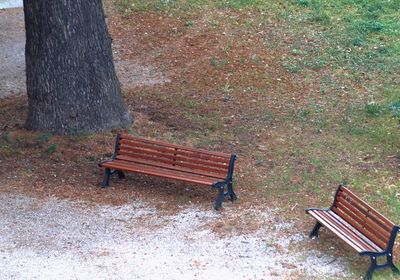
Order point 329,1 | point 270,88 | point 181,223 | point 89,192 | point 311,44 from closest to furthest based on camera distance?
point 181,223, point 89,192, point 270,88, point 311,44, point 329,1

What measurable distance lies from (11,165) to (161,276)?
3.67 meters

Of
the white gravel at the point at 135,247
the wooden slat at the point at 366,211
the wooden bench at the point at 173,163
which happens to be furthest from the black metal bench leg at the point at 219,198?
the wooden slat at the point at 366,211

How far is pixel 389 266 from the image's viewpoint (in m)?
7.90

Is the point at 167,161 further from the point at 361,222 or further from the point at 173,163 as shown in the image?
the point at 361,222

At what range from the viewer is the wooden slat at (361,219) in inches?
312

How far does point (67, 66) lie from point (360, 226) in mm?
5060

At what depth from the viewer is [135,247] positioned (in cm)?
864

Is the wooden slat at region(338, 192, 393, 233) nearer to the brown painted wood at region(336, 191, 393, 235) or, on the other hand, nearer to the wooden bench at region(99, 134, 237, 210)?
the brown painted wood at region(336, 191, 393, 235)

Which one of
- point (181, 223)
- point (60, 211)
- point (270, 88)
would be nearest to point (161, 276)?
point (181, 223)

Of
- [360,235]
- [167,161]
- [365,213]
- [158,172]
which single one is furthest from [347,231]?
[167,161]

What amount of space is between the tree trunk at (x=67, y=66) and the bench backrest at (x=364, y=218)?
4.26m

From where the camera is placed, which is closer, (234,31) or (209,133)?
(209,133)

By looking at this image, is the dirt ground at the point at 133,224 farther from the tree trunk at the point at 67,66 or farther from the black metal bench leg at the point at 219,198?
the tree trunk at the point at 67,66

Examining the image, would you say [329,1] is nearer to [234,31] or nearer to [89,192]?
[234,31]
